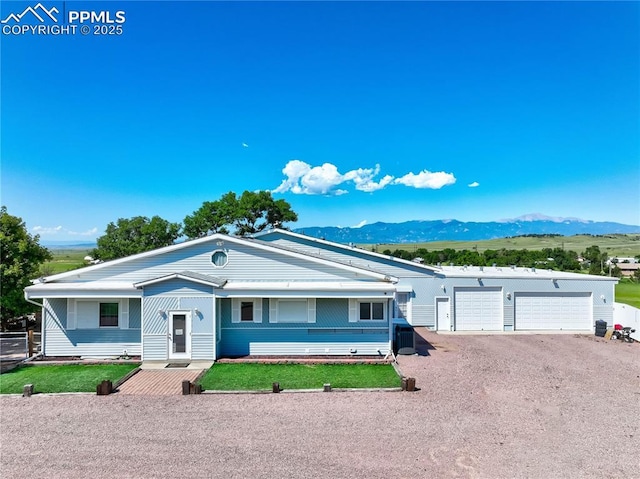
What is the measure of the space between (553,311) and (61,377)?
21.3 metres

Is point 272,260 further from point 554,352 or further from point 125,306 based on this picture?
point 554,352

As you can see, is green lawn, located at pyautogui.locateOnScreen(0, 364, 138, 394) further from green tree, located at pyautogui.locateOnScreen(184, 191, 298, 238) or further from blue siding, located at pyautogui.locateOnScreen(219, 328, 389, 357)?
green tree, located at pyautogui.locateOnScreen(184, 191, 298, 238)

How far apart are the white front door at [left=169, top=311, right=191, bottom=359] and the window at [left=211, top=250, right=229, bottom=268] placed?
227cm

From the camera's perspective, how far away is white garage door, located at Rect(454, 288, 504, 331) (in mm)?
19250

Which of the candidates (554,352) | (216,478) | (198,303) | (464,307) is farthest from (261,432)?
(464,307)

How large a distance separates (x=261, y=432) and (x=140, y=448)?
242 centimetres

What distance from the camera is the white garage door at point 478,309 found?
1925 centimetres

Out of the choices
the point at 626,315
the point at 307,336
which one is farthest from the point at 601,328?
A: the point at 307,336

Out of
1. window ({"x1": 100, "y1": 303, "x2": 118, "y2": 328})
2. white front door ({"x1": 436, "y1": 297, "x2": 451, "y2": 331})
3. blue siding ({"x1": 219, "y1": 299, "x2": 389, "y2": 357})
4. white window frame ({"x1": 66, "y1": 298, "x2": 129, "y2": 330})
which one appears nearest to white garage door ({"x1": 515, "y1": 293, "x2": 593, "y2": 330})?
white front door ({"x1": 436, "y1": 297, "x2": 451, "y2": 331})

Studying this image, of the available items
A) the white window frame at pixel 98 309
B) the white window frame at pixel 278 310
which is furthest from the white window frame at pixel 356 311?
the white window frame at pixel 98 309

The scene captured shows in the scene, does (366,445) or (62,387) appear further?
(62,387)

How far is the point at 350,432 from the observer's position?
825 centimetres

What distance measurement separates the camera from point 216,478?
6598mm

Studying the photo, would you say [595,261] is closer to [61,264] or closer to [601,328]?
[601,328]
